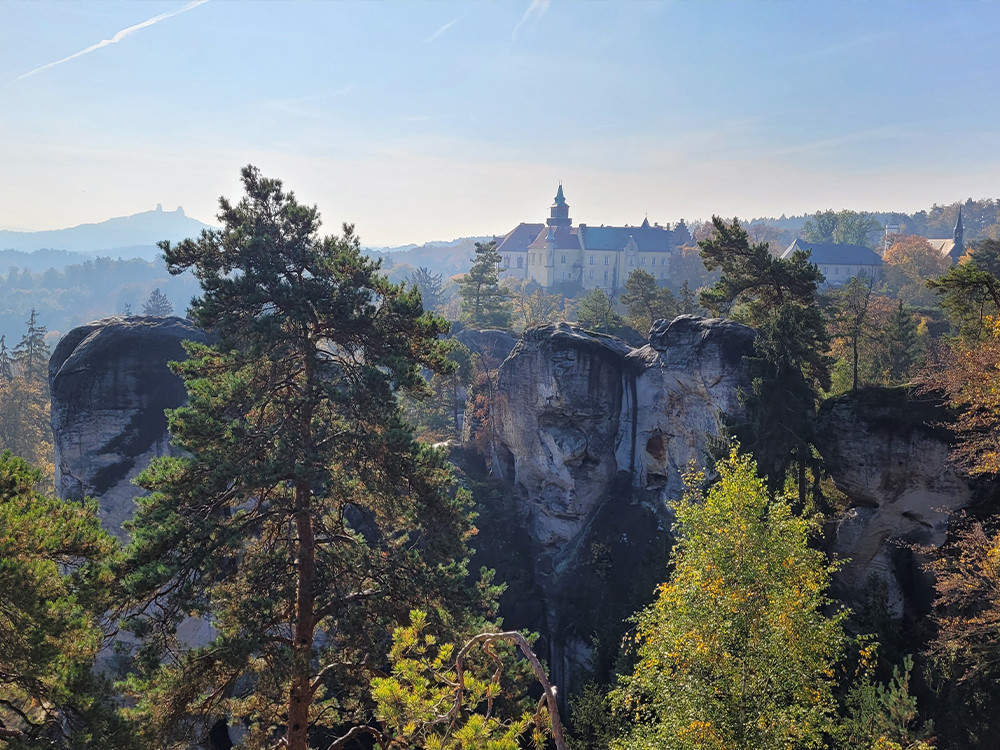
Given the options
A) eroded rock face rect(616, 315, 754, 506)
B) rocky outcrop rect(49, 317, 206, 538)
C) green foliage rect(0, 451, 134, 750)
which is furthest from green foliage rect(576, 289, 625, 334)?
green foliage rect(0, 451, 134, 750)

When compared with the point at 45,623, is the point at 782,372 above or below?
above

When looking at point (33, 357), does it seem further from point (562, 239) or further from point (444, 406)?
point (562, 239)

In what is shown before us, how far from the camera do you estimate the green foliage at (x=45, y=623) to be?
26.3 ft

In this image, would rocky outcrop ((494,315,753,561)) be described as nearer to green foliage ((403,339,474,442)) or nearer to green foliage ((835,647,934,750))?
green foliage ((403,339,474,442))

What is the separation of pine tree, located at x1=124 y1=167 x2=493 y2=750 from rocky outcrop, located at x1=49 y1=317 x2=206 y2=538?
14.5 m

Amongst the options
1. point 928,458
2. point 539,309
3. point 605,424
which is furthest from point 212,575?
point 539,309

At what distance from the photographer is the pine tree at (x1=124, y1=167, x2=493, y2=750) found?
449 inches

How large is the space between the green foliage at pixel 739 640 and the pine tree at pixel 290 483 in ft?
13.5

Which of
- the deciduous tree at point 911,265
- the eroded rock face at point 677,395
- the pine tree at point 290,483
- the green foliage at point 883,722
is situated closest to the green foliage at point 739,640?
the green foliage at point 883,722

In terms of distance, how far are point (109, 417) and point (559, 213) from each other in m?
96.1

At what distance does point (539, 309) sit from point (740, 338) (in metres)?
50.6

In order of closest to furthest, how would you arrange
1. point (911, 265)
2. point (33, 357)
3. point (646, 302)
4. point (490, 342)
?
1. point (646, 302)
2. point (490, 342)
3. point (33, 357)
4. point (911, 265)

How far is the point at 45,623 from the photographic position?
8.22 m

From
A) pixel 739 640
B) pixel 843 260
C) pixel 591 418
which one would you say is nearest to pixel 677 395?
pixel 591 418
